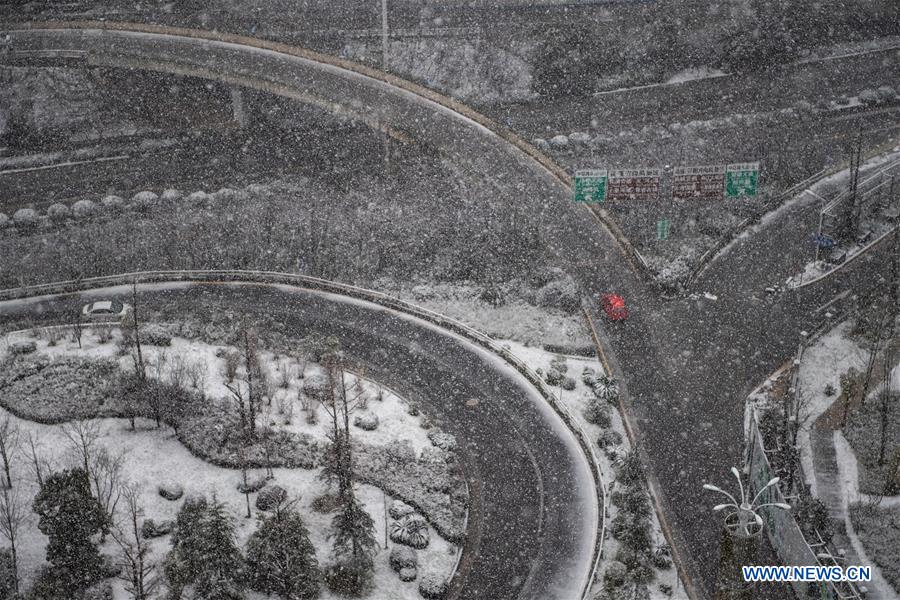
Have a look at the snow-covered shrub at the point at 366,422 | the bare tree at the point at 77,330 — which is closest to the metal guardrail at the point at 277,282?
the bare tree at the point at 77,330

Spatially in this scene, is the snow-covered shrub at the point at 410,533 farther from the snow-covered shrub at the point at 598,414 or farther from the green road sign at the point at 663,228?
the green road sign at the point at 663,228

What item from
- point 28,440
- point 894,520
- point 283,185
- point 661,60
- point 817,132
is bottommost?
point 28,440

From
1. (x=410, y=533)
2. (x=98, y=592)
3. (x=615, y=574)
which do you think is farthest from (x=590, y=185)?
(x=98, y=592)

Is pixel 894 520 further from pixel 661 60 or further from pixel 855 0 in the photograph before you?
pixel 855 0

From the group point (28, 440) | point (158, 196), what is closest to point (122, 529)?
point (28, 440)

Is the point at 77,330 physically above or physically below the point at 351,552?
above

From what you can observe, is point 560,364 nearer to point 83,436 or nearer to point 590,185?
point 590,185
